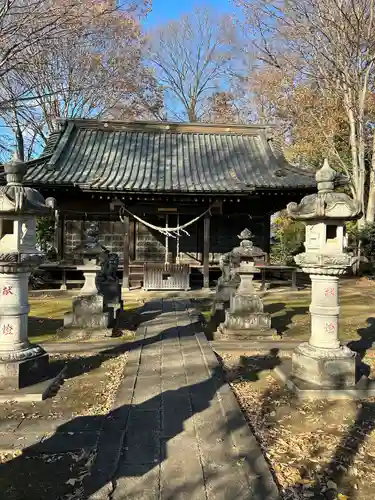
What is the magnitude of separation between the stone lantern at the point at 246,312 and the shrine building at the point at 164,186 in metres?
5.05

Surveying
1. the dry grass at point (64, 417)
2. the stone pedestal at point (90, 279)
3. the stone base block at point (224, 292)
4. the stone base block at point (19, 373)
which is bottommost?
the dry grass at point (64, 417)

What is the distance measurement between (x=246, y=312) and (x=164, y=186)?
6.75 metres

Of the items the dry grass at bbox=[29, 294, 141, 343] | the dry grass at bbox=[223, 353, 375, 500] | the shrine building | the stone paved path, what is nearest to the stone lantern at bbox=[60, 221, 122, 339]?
the dry grass at bbox=[29, 294, 141, 343]

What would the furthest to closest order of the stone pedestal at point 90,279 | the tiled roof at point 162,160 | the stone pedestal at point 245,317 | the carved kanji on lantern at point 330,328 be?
the tiled roof at point 162,160
the stone pedestal at point 90,279
the stone pedestal at point 245,317
the carved kanji on lantern at point 330,328

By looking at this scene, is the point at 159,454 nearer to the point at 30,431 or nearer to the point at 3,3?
the point at 30,431

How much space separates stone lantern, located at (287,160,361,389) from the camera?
16.2 feet

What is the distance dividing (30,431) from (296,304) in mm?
9133

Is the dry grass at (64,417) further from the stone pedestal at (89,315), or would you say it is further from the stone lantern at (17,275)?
the stone pedestal at (89,315)

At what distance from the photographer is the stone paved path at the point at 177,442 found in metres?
2.80

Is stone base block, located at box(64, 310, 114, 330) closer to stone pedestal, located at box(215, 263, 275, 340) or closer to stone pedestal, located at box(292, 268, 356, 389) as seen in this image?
stone pedestal, located at box(215, 263, 275, 340)

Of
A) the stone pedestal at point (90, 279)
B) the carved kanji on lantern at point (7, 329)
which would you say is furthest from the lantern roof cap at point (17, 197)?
the stone pedestal at point (90, 279)

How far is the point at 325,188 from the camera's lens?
17.0 feet

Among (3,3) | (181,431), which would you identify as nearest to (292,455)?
(181,431)

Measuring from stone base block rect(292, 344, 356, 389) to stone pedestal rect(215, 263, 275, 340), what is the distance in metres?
2.59
